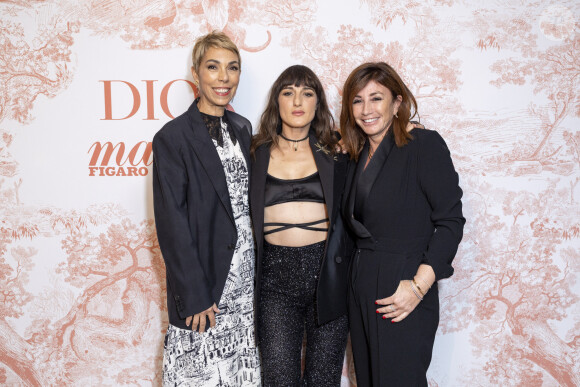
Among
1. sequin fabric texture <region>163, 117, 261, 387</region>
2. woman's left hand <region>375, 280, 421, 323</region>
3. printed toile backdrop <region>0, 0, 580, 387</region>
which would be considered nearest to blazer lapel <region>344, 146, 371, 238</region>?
woman's left hand <region>375, 280, 421, 323</region>

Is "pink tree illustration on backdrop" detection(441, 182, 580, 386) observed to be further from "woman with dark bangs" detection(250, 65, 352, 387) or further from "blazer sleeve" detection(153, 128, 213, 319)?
"blazer sleeve" detection(153, 128, 213, 319)

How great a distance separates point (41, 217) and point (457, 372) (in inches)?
99.3

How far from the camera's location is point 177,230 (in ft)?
6.18

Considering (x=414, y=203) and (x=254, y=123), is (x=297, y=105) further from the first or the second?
(x=414, y=203)

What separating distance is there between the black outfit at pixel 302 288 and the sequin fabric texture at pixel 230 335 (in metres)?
0.06

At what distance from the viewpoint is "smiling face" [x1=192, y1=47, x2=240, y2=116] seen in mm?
2033

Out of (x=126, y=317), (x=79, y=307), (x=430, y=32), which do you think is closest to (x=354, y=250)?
(x=430, y=32)

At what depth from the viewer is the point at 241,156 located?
2135 mm

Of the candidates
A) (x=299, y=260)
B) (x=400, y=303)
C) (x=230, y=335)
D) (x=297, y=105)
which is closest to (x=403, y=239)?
(x=400, y=303)

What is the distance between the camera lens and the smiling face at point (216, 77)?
6.67 ft

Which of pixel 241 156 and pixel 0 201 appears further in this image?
pixel 0 201

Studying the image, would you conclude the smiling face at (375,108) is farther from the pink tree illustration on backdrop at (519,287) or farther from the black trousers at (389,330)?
the pink tree illustration on backdrop at (519,287)

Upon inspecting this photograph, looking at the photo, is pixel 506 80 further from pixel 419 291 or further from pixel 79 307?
pixel 79 307

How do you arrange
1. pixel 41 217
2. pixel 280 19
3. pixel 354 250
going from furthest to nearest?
1. pixel 41 217
2. pixel 280 19
3. pixel 354 250
